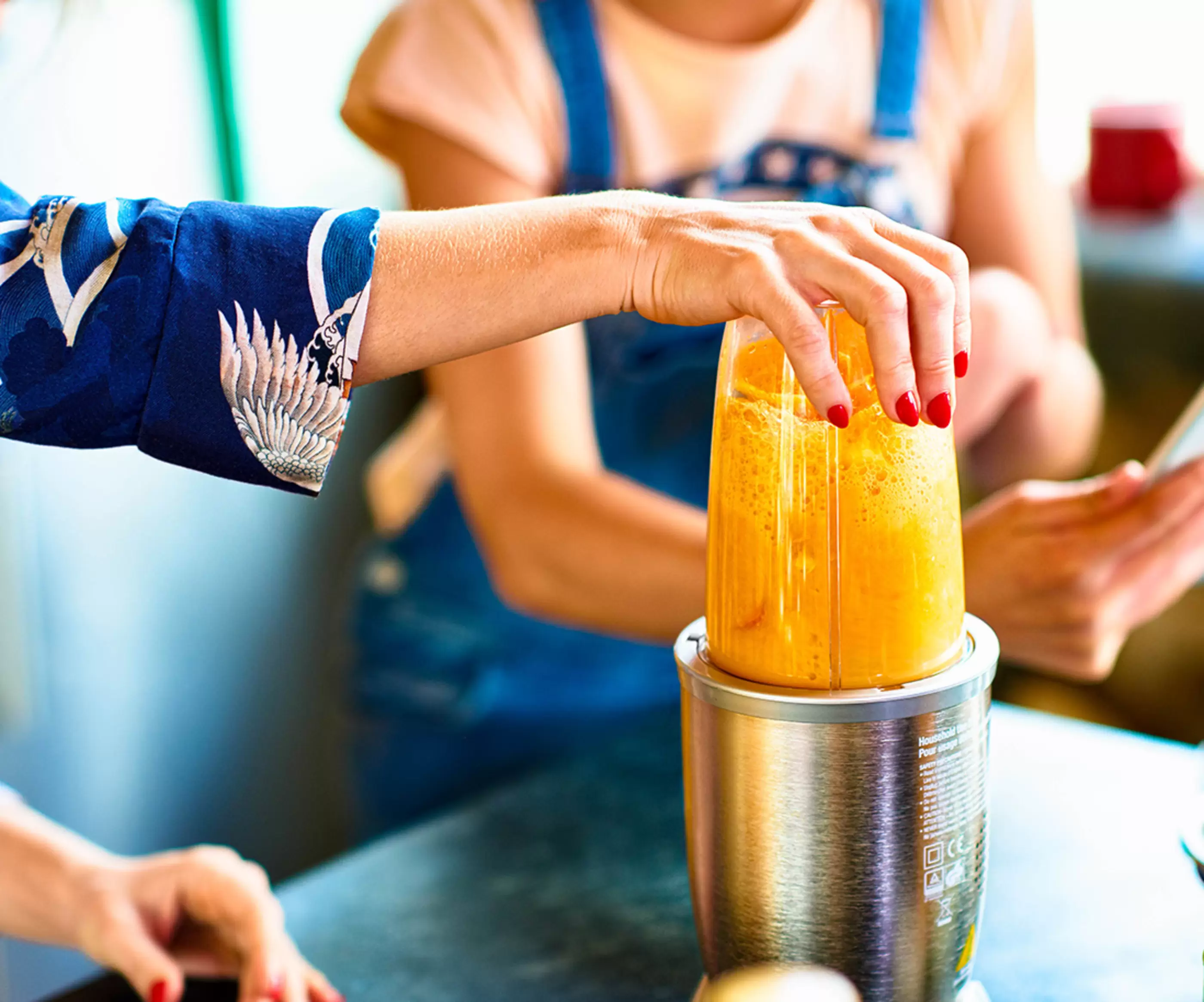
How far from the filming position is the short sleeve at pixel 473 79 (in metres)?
1.00

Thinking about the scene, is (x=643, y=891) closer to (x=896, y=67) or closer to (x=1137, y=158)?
(x=896, y=67)

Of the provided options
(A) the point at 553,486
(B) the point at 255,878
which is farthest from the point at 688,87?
(B) the point at 255,878

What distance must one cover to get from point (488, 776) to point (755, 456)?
0.77 metres

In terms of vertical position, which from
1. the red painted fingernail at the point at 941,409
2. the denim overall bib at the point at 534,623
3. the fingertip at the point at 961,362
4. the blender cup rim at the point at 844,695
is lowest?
the denim overall bib at the point at 534,623

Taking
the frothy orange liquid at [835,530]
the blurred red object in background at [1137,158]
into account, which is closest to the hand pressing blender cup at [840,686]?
the frothy orange liquid at [835,530]

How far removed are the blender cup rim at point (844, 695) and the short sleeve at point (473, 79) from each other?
Answer: 544 mm

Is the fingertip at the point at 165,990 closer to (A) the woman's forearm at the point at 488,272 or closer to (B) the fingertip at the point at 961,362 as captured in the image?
(A) the woman's forearm at the point at 488,272

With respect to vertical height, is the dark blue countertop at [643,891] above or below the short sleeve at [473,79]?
below

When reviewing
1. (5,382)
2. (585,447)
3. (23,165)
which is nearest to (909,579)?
(5,382)

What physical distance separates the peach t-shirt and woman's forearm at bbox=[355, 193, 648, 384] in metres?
0.46

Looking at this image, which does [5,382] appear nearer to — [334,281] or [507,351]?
[334,281]

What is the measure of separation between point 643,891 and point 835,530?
13.1 inches

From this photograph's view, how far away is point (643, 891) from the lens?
78 centimetres

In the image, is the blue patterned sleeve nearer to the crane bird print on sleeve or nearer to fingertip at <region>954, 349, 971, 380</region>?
the crane bird print on sleeve
